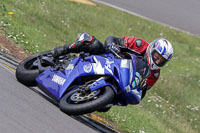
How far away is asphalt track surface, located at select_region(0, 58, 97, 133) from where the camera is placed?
464cm

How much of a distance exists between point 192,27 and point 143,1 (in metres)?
2.45

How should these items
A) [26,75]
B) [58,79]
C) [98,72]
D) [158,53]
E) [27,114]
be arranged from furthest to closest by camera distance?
[26,75] → [58,79] → [158,53] → [98,72] → [27,114]

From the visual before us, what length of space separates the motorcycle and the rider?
6.2 inches

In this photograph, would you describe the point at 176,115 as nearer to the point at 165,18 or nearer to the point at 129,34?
the point at 129,34

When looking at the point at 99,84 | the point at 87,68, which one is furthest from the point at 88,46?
the point at 99,84

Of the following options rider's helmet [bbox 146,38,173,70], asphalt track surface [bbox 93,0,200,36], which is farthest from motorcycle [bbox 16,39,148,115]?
asphalt track surface [bbox 93,0,200,36]

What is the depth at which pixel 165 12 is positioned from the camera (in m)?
16.8

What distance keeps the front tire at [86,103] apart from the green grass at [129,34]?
2031 millimetres

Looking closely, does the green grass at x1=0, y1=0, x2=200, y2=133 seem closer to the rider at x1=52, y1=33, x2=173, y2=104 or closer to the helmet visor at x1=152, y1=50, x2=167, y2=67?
the rider at x1=52, y1=33, x2=173, y2=104

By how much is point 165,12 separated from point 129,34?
2.89m

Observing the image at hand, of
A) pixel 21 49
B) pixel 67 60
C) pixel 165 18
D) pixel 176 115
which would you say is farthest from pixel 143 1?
pixel 67 60

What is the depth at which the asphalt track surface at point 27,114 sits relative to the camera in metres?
4.64

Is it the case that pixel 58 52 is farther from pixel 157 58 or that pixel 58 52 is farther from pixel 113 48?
pixel 157 58

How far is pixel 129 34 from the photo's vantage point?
14.8 m
